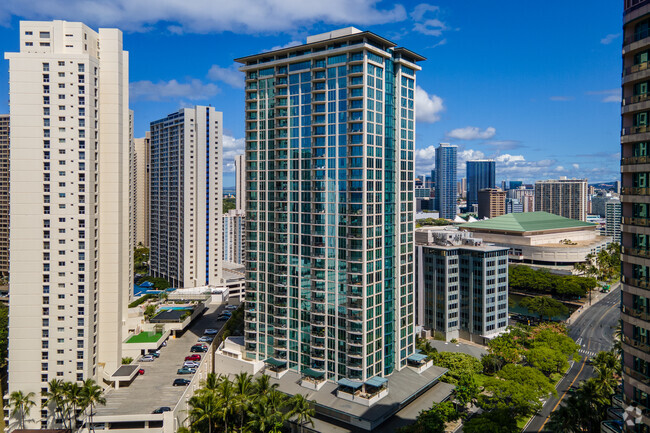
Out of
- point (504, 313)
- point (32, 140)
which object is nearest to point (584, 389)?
point (504, 313)

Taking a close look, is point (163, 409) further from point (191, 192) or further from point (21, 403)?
point (191, 192)

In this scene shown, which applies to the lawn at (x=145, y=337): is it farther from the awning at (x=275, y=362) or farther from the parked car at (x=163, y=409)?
the awning at (x=275, y=362)

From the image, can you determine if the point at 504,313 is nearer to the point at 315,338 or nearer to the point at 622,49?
the point at 315,338

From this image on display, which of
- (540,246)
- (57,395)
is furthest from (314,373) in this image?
(540,246)

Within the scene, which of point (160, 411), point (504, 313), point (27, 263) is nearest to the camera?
point (160, 411)

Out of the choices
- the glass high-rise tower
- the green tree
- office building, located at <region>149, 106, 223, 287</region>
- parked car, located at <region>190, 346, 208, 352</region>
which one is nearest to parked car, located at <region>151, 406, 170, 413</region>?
the glass high-rise tower

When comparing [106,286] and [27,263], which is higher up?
[27,263]
